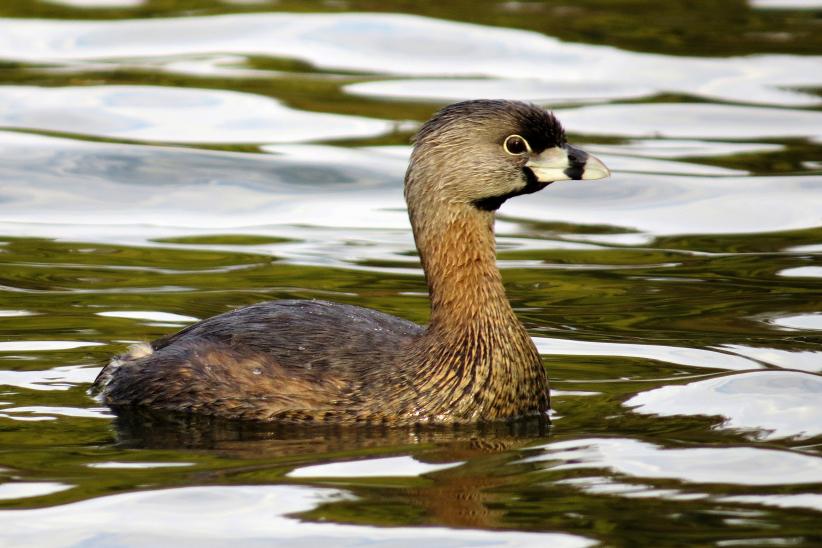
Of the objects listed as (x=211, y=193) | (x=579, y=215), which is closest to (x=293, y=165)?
(x=211, y=193)

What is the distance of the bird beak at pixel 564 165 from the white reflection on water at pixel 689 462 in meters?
1.50

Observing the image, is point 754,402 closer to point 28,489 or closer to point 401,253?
point 28,489

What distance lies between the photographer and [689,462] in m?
7.33

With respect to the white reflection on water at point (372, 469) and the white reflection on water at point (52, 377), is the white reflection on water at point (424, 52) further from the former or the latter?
the white reflection on water at point (372, 469)

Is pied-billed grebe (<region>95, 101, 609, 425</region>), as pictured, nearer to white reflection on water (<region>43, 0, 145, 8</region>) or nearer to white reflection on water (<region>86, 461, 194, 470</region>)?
white reflection on water (<region>86, 461, 194, 470</region>)

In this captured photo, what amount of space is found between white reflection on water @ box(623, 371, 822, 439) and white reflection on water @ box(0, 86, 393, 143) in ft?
26.0

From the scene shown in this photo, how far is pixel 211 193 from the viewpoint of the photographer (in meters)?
14.6

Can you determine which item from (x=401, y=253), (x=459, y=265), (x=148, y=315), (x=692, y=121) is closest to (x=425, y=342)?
(x=459, y=265)

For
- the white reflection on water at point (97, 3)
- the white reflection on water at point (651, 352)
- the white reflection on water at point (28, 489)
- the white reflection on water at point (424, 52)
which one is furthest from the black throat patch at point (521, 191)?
the white reflection on water at point (97, 3)

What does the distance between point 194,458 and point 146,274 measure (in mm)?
4316

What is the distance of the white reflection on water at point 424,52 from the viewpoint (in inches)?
698

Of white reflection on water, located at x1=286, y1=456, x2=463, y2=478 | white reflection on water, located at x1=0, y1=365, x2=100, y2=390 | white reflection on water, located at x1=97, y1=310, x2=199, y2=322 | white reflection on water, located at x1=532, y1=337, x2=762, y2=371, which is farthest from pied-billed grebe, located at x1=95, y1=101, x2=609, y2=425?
white reflection on water, located at x1=97, y1=310, x2=199, y2=322

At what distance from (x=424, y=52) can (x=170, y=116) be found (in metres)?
3.53

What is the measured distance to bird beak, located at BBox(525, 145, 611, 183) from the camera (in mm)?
8617
